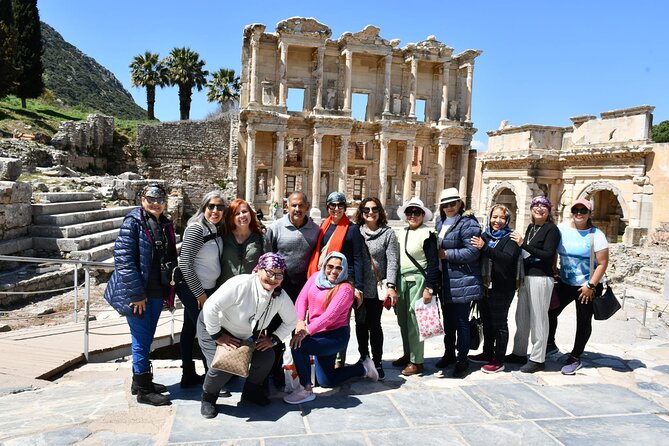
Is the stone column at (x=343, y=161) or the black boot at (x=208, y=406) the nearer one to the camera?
the black boot at (x=208, y=406)

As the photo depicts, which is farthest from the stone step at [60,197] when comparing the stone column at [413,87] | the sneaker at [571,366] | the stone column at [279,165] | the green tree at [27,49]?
the green tree at [27,49]

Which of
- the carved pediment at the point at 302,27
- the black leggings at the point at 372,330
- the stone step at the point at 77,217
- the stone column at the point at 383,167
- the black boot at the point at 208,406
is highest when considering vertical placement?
the carved pediment at the point at 302,27

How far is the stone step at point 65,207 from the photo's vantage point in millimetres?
11578

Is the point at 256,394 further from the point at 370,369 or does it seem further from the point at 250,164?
the point at 250,164

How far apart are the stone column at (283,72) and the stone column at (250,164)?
2.51 metres

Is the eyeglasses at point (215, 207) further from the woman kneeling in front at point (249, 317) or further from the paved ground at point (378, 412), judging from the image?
the paved ground at point (378, 412)

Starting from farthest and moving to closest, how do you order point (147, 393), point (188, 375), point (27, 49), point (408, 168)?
1. point (27, 49)
2. point (408, 168)
3. point (188, 375)
4. point (147, 393)

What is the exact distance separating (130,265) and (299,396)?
6.18 ft

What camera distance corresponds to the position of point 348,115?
93.2 feet

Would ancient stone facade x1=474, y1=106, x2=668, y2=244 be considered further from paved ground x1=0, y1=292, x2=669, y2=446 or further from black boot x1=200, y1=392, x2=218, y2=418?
black boot x1=200, y1=392, x2=218, y2=418

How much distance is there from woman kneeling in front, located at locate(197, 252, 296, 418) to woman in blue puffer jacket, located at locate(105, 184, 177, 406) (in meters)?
0.52

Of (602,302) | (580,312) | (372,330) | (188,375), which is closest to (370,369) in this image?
(372,330)

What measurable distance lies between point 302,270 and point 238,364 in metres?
1.29

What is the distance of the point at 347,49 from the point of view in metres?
28.1
